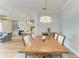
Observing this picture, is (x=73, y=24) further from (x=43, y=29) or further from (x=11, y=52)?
(x=43, y=29)

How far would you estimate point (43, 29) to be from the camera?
9.09 m

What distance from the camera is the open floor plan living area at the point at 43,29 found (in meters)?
3.02

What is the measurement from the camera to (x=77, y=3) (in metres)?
4.90

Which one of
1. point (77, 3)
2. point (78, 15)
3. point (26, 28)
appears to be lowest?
point (26, 28)

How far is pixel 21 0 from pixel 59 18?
13.8 feet

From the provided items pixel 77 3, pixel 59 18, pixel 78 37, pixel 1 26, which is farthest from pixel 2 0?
pixel 1 26

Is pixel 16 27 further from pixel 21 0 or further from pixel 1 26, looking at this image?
pixel 21 0

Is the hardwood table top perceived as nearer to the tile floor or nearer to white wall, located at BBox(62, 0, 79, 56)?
the tile floor

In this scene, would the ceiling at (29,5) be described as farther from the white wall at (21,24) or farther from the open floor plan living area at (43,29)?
the white wall at (21,24)

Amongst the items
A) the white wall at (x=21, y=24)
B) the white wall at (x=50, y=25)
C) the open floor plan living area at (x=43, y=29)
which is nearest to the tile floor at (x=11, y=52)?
the open floor plan living area at (x=43, y=29)

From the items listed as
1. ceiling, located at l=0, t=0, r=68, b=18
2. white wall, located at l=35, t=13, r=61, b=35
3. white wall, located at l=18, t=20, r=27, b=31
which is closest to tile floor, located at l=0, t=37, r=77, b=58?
white wall, located at l=35, t=13, r=61, b=35

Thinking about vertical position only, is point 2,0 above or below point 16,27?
above

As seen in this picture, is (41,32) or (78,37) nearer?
(78,37)

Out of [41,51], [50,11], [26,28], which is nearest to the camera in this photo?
[41,51]
